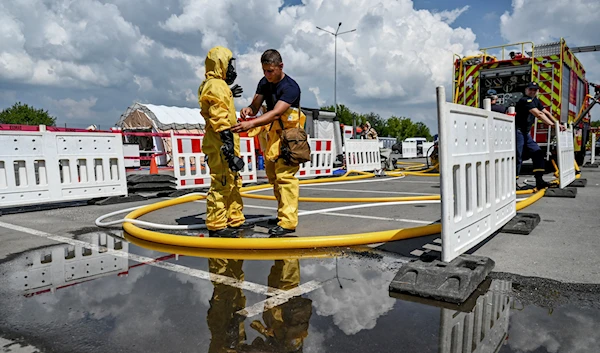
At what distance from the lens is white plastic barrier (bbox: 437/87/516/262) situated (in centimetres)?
287

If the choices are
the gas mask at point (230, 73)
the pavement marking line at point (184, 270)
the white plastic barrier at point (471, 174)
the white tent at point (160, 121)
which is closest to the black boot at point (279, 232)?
the pavement marking line at point (184, 270)

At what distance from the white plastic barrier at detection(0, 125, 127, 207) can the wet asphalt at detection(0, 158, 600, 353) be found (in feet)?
9.69

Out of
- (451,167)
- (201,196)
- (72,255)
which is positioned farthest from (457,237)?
(201,196)

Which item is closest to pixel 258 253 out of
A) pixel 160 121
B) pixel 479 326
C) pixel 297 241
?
pixel 297 241

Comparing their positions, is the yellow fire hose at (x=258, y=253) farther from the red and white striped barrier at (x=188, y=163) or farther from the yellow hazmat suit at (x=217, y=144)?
the red and white striped barrier at (x=188, y=163)

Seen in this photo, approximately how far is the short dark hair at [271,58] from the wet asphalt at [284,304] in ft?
6.30

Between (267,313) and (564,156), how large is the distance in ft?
24.6

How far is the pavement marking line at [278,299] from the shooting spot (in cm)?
247

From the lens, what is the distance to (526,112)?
7.38 m

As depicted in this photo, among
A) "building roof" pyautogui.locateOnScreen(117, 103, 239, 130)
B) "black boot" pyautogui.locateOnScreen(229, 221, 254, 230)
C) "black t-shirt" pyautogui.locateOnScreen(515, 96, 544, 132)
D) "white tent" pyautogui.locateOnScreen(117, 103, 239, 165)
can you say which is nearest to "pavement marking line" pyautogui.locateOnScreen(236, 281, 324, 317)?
"black boot" pyautogui.locateOnScreen(229, 221, 254, 230)

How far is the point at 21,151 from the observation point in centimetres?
670

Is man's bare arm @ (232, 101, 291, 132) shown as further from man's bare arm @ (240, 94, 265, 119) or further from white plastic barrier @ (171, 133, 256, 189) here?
white plastic barrier @ (171, 133, 256, 189)

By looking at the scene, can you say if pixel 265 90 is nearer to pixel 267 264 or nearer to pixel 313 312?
pixel 267 264

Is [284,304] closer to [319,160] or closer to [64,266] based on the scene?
[64,266]
